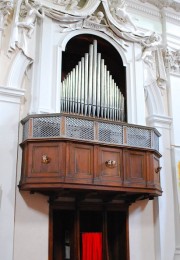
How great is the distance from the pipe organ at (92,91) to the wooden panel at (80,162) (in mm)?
939

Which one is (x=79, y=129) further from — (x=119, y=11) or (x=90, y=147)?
(x=119, y=11)

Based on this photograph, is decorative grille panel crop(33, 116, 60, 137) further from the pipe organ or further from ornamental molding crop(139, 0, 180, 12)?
ornamental molding crop(139, 0, 180, 12)

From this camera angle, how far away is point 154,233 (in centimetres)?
743

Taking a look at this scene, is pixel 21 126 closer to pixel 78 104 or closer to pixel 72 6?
pixel 78 104

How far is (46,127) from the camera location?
21.1 feet

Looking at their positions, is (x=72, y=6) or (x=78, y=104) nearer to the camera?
(x=78, y=104)

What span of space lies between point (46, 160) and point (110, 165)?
110 cm

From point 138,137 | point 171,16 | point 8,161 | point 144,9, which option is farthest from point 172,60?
point 8,161

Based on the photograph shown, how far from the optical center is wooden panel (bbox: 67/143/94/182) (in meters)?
6.30

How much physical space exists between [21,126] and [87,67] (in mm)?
1823

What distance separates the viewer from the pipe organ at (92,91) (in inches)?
285

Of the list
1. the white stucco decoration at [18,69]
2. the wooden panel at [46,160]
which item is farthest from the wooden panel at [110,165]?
the white stucco decoration at [18,69]

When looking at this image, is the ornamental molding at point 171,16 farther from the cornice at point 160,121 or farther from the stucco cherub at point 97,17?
the cornice at point 160,121

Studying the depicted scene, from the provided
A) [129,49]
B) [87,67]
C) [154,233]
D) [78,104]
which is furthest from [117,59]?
[154,233]
